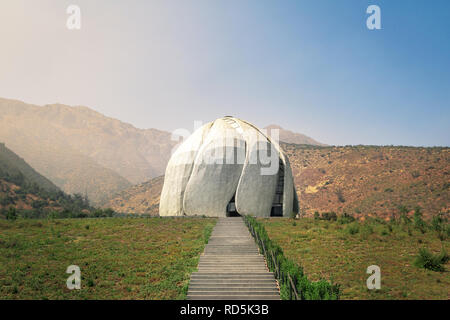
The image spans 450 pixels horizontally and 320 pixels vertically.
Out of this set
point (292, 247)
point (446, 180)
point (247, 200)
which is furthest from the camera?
point (446, 180)

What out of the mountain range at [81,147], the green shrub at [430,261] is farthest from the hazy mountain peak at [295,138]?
the green shrub at [430,261]

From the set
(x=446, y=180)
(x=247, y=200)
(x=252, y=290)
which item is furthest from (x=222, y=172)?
(x=446, y=180)

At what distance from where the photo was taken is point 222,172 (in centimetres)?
2244

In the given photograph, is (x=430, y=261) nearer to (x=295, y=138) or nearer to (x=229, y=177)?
(x=229, y=177)

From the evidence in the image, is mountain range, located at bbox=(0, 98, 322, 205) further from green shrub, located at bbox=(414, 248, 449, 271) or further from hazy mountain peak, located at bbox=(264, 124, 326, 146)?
green shrub, located at bbox=(414, 248, 449, 271)

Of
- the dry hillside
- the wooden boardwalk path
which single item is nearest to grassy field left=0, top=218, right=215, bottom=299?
the wooden boardwalk path

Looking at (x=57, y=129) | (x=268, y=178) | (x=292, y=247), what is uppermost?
(x=57, y=129)

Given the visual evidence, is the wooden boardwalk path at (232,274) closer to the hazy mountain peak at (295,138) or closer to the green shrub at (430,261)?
the green shrub at (430,261)

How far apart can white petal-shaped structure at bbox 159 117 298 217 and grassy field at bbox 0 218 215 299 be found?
6.83 ft

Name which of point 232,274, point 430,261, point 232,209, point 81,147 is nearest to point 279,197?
point 232,209

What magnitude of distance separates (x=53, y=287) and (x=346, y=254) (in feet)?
34.4

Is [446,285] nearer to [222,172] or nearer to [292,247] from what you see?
[292,247]

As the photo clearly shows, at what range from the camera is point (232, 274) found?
11.5 m

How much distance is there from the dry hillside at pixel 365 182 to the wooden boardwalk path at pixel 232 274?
2256cm
